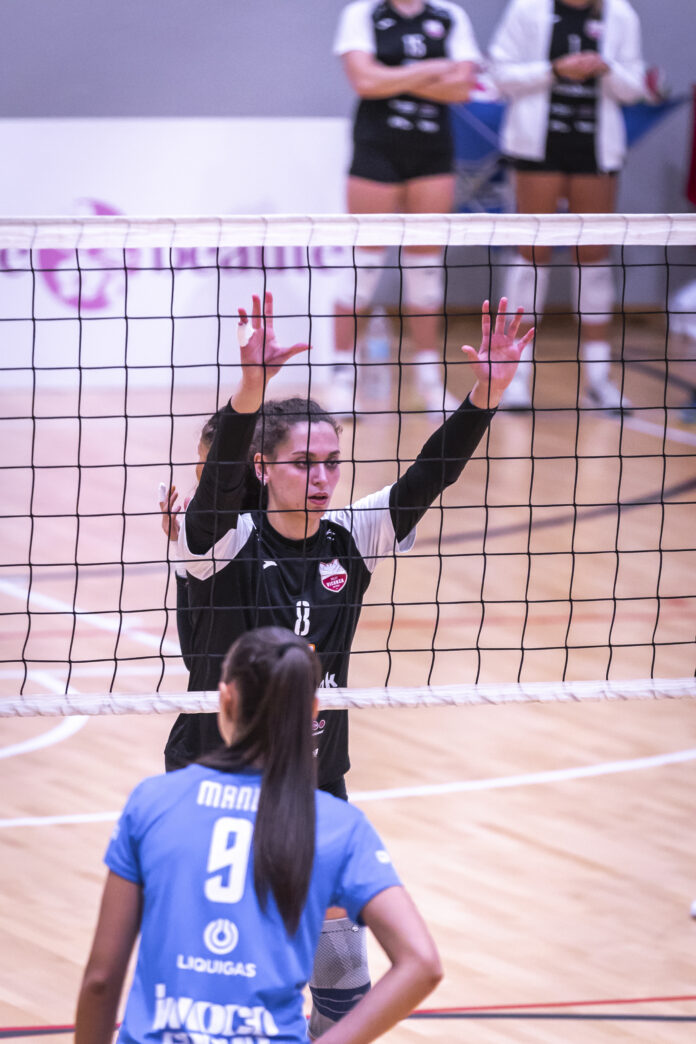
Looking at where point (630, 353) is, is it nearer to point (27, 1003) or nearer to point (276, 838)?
point (27, 1003)

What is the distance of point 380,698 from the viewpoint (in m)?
3.33

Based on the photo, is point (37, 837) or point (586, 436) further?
point (586, 436)

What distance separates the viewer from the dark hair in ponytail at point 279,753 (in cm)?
204

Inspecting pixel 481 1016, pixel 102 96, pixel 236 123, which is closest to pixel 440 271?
pixel 236 123

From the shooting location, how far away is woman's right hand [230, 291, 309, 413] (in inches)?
113

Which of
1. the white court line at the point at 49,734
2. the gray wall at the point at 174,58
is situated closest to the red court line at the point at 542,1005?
the white court line at the point at 49,734

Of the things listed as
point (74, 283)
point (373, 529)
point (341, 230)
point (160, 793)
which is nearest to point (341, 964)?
point (373, 529)

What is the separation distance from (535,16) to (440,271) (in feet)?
5.68

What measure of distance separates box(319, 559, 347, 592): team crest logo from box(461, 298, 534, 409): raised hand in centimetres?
47

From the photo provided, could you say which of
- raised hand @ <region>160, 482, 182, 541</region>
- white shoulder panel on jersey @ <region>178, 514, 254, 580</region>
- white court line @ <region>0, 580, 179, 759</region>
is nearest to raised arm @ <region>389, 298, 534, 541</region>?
white shoulder panel on jersey @ <region>178, 514, 254, 580</region>

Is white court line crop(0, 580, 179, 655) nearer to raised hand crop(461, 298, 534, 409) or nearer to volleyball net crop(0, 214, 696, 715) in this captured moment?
volleyball net crop(0, 214, 696, 715)

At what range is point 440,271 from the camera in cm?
998

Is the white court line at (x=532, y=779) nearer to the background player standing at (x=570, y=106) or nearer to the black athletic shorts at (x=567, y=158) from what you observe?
the background player standing at (x=570, y=106)

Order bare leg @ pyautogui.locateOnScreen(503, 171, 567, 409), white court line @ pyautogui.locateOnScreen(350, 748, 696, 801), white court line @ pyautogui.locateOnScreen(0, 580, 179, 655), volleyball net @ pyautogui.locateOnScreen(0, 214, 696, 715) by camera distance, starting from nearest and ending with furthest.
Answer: volleyball net @ pyautogui.locateOnScreen(0, 214, 696, 715) → white court line @ pyautogui.locateOnScreen(350, 748, 696, 801) → white court line @ pyautogui.locateOnScreen(0, 580, 179, 655) → bare leg @ pyautogui.locateOnScreen(503, 171, 567, 409)
